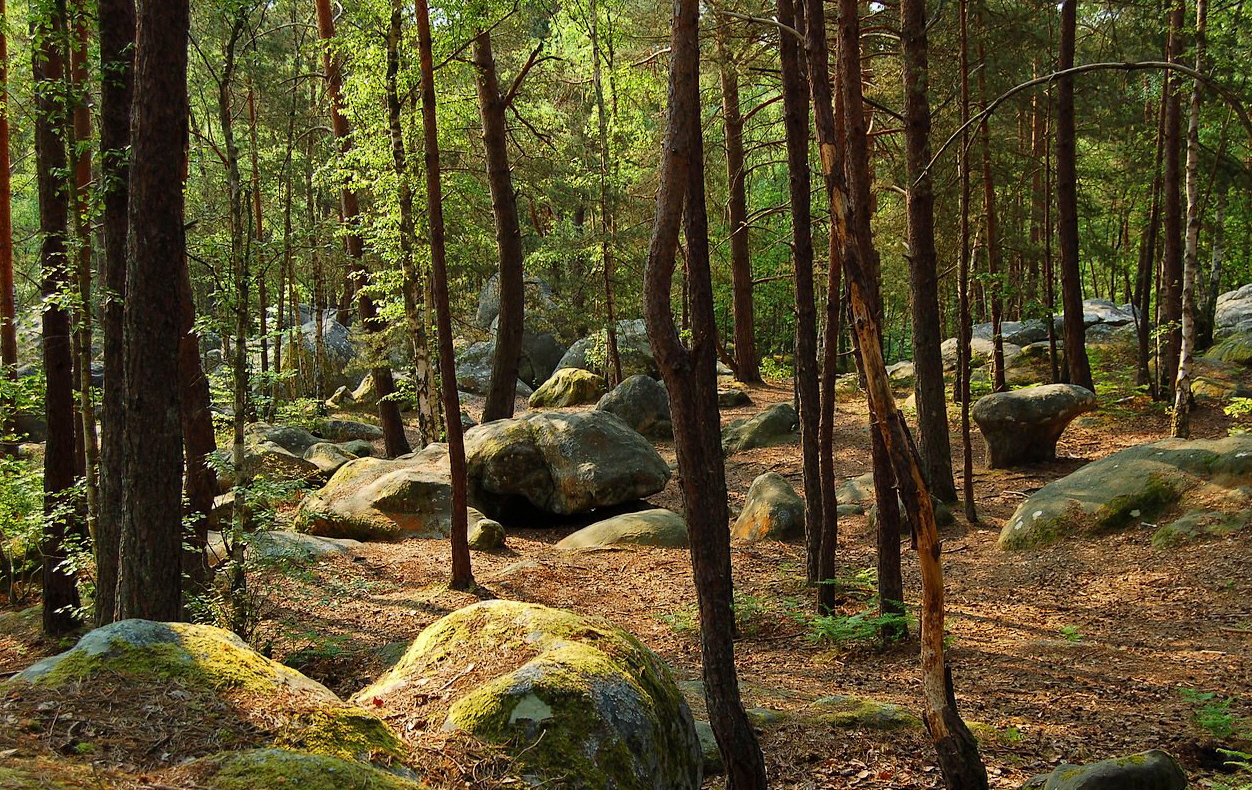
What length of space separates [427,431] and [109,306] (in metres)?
8.39

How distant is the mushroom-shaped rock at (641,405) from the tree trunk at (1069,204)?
770 cm

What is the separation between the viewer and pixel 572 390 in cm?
2152

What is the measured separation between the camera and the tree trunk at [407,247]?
40.0 feet

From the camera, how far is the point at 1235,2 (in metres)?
13.8

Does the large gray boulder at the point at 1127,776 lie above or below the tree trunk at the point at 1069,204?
below

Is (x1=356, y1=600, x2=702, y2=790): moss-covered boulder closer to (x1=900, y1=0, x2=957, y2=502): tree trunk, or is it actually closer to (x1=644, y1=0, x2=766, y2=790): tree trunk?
(x1=644, y1=0, x2=766, y2=790): tree trunk

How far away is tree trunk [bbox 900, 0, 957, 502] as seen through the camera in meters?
10.4

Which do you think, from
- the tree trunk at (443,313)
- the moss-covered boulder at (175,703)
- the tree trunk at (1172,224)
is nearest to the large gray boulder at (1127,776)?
the moss-covered boulder at (175,703)

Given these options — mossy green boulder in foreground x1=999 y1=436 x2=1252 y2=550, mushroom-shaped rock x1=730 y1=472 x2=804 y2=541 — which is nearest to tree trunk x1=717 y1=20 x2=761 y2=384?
mushroom-shaped rock x1=730 y1=472 x2=804 y2=541

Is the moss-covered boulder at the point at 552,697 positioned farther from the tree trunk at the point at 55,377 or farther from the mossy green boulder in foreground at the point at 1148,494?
the mossy green boulder in foreground at the point at 1148,494

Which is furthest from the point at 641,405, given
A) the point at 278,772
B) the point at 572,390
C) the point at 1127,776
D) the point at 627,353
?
the point at 278,772

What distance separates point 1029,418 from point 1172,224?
14.6ft

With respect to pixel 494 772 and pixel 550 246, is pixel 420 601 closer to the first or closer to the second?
pixel 494 772

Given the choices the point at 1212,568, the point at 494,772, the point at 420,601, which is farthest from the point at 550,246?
the point at 494,772
